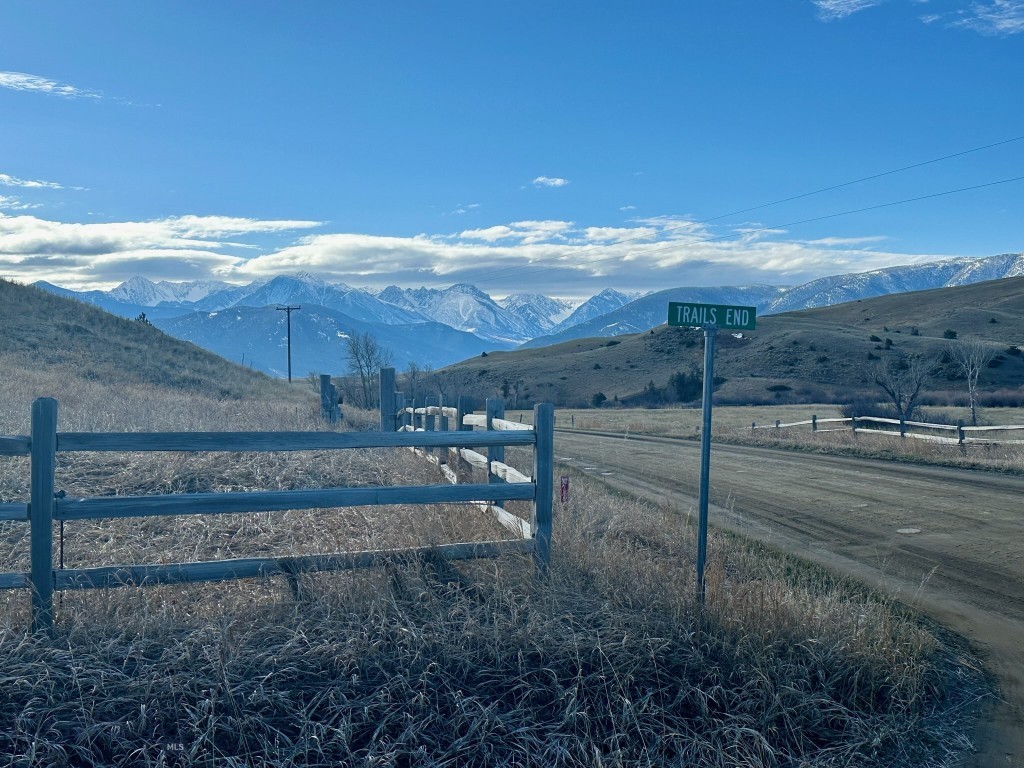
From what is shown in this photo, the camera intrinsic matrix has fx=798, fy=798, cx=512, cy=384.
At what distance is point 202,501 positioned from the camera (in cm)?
513

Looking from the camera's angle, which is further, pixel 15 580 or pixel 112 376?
pixel 112 376

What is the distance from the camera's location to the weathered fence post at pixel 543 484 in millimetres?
6039

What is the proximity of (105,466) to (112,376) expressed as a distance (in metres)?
21.1

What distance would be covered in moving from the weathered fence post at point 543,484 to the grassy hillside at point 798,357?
5689cm

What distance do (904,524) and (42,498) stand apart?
9.89 m

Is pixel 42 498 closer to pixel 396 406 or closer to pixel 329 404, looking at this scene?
pixel 396 406

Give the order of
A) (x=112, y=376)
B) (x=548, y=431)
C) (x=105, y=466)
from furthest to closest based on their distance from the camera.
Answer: (x=112, y=376), (x=105, y=466), (x=548, y=431)

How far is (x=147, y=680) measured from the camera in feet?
13.4

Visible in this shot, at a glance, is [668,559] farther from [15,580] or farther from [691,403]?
[691,403]

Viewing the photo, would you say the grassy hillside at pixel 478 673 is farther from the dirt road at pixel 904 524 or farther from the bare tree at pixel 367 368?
the bare tree at pixel 367 368

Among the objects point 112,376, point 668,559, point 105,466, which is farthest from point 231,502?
point 112,376

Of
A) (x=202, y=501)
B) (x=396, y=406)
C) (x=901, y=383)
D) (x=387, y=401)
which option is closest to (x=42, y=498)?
(x=202, y=501)

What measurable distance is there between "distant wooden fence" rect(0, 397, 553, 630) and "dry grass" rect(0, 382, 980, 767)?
14 cm

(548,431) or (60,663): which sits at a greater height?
(548,431)
